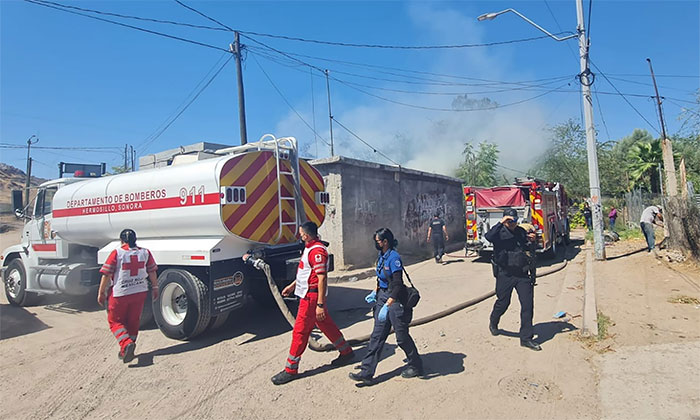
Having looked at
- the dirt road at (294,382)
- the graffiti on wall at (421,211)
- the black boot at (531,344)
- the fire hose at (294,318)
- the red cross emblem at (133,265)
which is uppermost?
the graffiti on wall at (421,211)

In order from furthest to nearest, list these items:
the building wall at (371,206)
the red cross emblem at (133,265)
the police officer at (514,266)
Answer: the building wall at (371,206) < the red cross emblem at (133,265) < the police officer at (514,266)

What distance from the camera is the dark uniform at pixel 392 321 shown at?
424 cm

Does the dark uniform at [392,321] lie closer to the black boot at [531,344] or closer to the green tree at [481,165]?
the black boot at [531,344]

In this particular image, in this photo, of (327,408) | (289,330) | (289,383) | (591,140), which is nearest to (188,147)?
(289,330)

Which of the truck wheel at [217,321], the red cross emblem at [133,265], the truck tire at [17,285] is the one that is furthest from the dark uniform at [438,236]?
the truck tire at [17,285]

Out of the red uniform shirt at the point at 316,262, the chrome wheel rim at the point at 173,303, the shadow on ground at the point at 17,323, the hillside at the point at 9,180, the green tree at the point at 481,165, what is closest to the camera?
the red uniform shirt at the point at 316,262

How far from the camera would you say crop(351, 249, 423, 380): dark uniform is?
424cm

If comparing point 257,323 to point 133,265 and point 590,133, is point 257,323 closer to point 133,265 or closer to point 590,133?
point 133,265

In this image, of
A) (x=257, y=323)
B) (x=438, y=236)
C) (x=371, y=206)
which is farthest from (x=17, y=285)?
(x=438, y=236)

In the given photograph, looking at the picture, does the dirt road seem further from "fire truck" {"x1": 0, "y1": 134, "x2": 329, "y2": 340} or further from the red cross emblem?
the red cross emblem

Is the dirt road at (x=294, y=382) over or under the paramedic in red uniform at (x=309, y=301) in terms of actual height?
under

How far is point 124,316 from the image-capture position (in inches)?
219

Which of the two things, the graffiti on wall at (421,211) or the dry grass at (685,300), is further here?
the graffiti on wall at (421,211)

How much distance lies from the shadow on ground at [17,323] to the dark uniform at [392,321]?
20.4 feet
